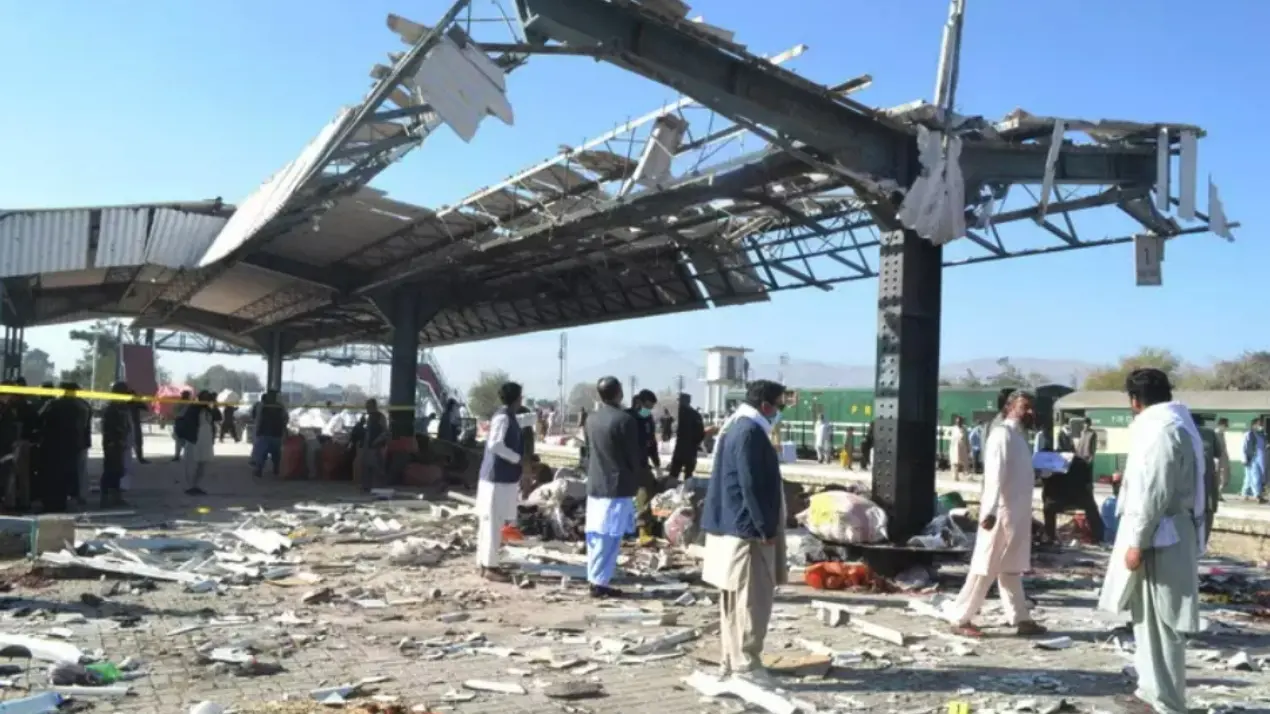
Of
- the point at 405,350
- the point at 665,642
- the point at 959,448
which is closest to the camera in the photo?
the point at 665,642

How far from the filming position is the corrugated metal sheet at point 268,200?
11242mm

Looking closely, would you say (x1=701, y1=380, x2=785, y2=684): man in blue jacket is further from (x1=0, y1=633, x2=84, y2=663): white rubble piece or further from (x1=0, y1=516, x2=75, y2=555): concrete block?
(x1=0, y1=516, x2=75, y2=555): concrete block

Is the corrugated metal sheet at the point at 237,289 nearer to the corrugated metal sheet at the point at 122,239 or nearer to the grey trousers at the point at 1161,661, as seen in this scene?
the corrugated metal sheet at the point at 122,239

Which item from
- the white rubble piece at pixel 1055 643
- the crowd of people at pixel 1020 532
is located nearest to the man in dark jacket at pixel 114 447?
the crowd of people at pixel 1020 532

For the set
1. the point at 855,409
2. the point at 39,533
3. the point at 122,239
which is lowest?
the point at 39,533

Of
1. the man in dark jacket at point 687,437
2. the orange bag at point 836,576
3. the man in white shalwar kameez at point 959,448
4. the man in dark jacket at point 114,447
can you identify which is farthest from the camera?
the man in white shalwar kameez at point 959,448

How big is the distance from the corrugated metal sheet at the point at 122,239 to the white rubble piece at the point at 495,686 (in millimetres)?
13219

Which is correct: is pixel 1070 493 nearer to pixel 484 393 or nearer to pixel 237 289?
pixel 237 289

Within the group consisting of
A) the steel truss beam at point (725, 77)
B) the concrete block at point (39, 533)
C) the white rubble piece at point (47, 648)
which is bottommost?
the white rubble piece at point (47, 648)

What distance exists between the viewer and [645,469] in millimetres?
12844

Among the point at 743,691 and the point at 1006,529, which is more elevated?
the point at 1006,529

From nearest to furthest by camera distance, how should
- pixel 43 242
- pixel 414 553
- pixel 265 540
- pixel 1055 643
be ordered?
pixel 1055 643, pixel 414 553, pixel 265 540, pixel 43 242

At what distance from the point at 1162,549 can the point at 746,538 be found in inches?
91.3

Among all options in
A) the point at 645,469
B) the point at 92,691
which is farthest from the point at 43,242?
the point at 92,691
